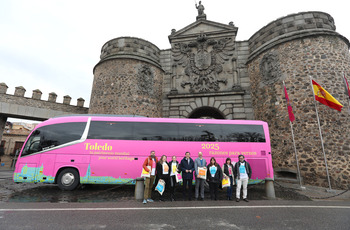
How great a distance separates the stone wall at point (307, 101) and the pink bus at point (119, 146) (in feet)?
13.0

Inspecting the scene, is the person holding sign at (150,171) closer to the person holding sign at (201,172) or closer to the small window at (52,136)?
the person holding sign at (201,172)

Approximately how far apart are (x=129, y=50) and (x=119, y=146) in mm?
10026

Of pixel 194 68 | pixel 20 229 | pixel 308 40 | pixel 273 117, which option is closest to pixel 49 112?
pixel 194 68

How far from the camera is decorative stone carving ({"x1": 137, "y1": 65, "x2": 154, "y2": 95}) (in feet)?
45.3

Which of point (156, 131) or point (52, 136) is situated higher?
point (156, 131)

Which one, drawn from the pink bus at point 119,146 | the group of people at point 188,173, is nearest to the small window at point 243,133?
the pink bus at point 119,146

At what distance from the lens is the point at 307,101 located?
9984 millimetres

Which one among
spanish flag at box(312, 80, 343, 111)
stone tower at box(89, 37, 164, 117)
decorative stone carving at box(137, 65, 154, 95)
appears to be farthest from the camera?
decorative stone carving at box(137, 65, 154, 95)

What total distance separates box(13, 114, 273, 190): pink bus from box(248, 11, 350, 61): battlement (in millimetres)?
7591

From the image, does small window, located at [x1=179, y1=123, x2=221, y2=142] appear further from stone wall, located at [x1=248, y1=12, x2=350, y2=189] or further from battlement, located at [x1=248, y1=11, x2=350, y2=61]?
battlement, located at [x1=248, y1=11, x2=350, y2=61]

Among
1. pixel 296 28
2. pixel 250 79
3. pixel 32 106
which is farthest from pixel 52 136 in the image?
pixel 296 28

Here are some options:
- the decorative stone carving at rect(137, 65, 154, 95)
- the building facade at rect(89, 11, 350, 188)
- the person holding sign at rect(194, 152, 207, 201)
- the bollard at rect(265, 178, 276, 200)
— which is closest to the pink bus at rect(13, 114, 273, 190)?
the bollard at rect(265, 178, 276, 200)

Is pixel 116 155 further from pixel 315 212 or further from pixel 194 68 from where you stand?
pixel 194 68

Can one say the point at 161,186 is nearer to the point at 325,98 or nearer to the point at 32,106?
the point at 325,98
